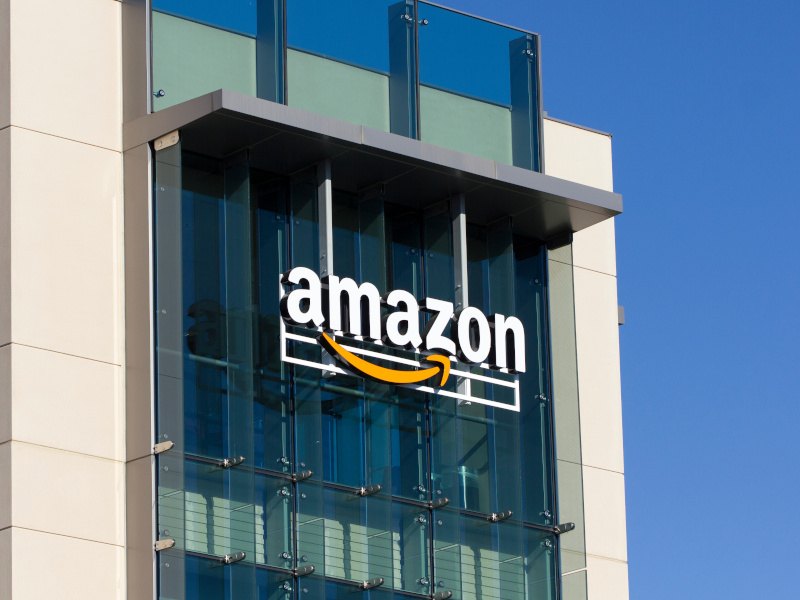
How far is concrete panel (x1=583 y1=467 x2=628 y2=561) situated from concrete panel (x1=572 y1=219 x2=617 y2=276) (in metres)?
3.03

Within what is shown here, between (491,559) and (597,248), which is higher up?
(597,248)

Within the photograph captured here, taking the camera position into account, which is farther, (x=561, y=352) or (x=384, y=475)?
(x=561, y=352)

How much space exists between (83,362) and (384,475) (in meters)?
4.08

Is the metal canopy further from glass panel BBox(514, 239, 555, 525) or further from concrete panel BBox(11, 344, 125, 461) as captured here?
concrete panel BBox(11, 344, 125, 461)

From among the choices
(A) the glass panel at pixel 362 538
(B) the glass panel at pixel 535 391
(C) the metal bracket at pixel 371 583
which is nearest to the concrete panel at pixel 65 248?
(A) the glass panel at pixel 362 538

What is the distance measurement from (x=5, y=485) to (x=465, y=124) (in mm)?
8418

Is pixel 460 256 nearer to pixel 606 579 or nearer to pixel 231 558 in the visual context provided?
pixel 606 579

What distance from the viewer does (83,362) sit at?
26.2 m

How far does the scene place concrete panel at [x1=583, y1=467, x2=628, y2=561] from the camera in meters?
31.3

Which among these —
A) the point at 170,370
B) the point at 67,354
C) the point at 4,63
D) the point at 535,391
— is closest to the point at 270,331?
the point at 170,370

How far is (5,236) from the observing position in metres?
26.0

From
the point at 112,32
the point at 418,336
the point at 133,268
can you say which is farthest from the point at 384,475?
the point at 112,32

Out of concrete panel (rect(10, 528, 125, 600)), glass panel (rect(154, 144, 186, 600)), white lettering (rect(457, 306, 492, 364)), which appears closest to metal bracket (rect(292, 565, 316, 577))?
glass panel (rect(154, 144, 186, 600))

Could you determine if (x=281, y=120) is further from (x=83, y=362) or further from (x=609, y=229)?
(x=609, y=229)
